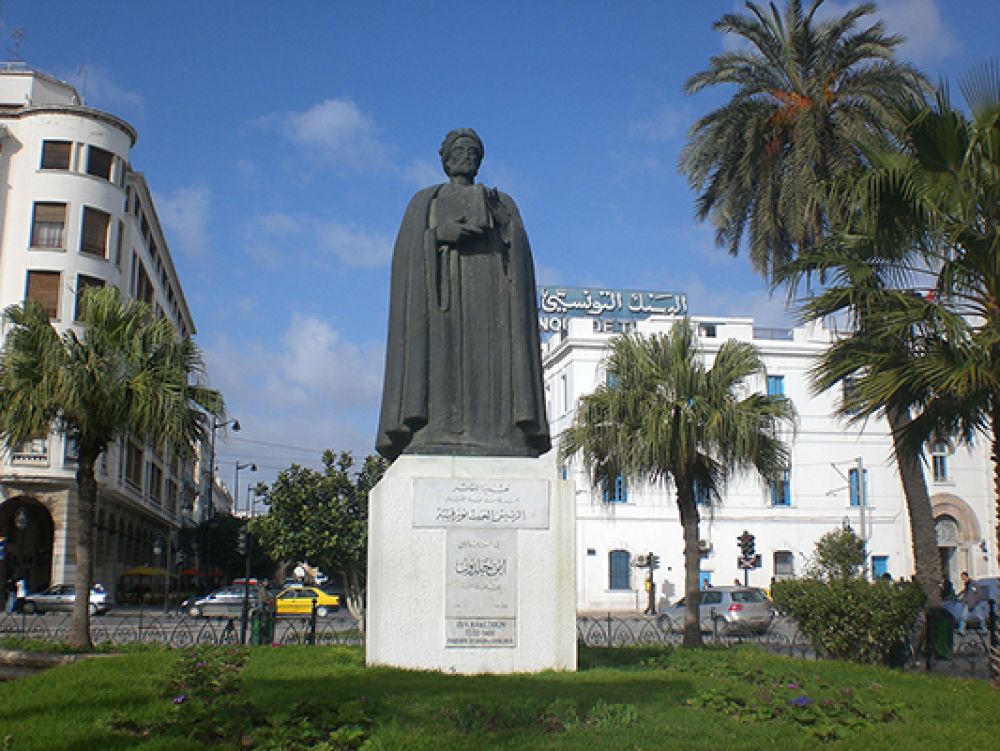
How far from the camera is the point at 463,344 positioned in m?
10.6

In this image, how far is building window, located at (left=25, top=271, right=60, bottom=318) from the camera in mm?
42219

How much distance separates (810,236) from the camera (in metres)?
24.3

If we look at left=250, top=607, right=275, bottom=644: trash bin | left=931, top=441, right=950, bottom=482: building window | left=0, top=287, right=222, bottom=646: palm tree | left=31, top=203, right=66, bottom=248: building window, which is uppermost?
left=31, top=203, right=66, bottom=248: building window

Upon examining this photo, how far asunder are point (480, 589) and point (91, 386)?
927 centimetres

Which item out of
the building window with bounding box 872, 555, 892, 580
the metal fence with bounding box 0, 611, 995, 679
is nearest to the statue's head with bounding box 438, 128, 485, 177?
the metal fence with bounding box 0, 611, 995, 679

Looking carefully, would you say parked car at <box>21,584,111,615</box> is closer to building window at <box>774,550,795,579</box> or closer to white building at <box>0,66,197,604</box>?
white building at <box>0,66,197,604</box>

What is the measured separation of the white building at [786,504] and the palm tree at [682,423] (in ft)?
78.3

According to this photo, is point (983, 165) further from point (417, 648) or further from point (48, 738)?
point (48, 738)

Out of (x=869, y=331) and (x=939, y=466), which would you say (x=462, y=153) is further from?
(x=939, y=466)

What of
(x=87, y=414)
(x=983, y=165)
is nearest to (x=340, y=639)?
(x=87, y=414)

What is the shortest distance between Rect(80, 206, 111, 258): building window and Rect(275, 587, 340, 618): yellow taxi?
15.8m

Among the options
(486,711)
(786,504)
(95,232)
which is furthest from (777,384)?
(486,711)

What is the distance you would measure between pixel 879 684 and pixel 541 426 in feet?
13.0

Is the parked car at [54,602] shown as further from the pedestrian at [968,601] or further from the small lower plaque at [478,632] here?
the small lower plaque at [478,632]
